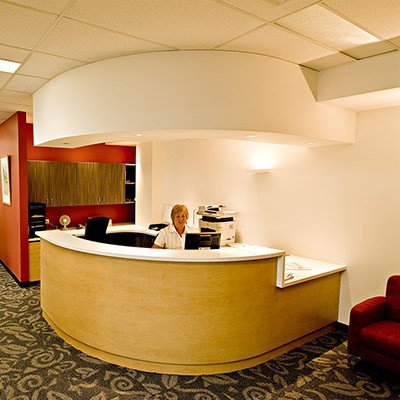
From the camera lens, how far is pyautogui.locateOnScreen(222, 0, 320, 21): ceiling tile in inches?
74.4

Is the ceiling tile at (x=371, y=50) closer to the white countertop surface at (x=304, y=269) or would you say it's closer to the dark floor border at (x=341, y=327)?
the white countertop surface at (x=304, y=269)

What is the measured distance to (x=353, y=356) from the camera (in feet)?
11.0

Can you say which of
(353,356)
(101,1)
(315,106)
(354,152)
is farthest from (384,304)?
(101,1)

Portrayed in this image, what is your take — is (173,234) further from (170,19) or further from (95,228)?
(170,19)

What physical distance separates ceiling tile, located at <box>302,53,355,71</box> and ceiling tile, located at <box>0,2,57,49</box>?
80.1 inches

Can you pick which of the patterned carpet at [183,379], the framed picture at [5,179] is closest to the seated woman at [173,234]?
the patterned carpet at [183,379]

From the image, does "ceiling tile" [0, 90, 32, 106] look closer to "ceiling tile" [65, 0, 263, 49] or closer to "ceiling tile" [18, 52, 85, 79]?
"ceiling tile" [18, 52, 85, 79]

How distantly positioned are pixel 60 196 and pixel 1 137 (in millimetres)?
1590

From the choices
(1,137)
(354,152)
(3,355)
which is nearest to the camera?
(3,355)

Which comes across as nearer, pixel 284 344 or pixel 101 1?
pixel 101 1

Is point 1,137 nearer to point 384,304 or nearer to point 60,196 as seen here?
point 60,196

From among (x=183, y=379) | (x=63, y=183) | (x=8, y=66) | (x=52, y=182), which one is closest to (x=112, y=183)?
(x=63, y=183)

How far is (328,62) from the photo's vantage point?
2928mm

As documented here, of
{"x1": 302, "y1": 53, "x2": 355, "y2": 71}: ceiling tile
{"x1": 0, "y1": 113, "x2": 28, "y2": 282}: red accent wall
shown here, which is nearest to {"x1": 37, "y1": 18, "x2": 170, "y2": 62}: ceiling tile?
{"x1": 302, "y1": 53, "x2": 355, "y2": 71}: ceiling tile
